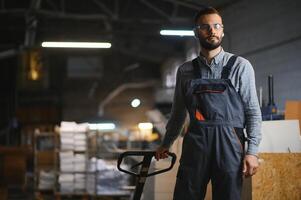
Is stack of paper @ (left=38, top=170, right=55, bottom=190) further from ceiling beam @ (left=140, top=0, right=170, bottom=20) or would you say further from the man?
the man

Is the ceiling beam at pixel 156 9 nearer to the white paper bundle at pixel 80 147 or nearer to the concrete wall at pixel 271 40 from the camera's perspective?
the concrete wall at pixel 271 40

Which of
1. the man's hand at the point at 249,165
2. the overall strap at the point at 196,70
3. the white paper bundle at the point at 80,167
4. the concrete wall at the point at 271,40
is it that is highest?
the concrete wall at the point at 271,40

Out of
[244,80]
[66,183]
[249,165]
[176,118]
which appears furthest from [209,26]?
[66,183]

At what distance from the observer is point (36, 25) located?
17.0m

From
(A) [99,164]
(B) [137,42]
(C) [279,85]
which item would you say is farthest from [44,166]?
(B) [137,42]

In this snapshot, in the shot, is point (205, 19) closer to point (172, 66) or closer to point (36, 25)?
point (36, 25)

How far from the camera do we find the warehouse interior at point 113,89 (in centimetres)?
657

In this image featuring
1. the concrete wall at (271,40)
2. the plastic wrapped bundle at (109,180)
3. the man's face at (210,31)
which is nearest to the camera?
the man's face at (210,31)

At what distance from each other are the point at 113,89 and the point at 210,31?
72.6 ft

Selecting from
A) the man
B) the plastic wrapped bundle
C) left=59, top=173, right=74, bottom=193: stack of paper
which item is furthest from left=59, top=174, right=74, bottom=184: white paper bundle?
the man

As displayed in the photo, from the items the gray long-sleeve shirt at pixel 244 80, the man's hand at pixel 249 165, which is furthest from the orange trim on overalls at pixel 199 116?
the man's hand at pixel 249 165

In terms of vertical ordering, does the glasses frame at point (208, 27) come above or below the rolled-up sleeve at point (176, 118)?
above

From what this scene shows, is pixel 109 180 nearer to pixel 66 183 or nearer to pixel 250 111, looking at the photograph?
pixel 66 183

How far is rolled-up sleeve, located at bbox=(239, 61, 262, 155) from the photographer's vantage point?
3.02 metres
